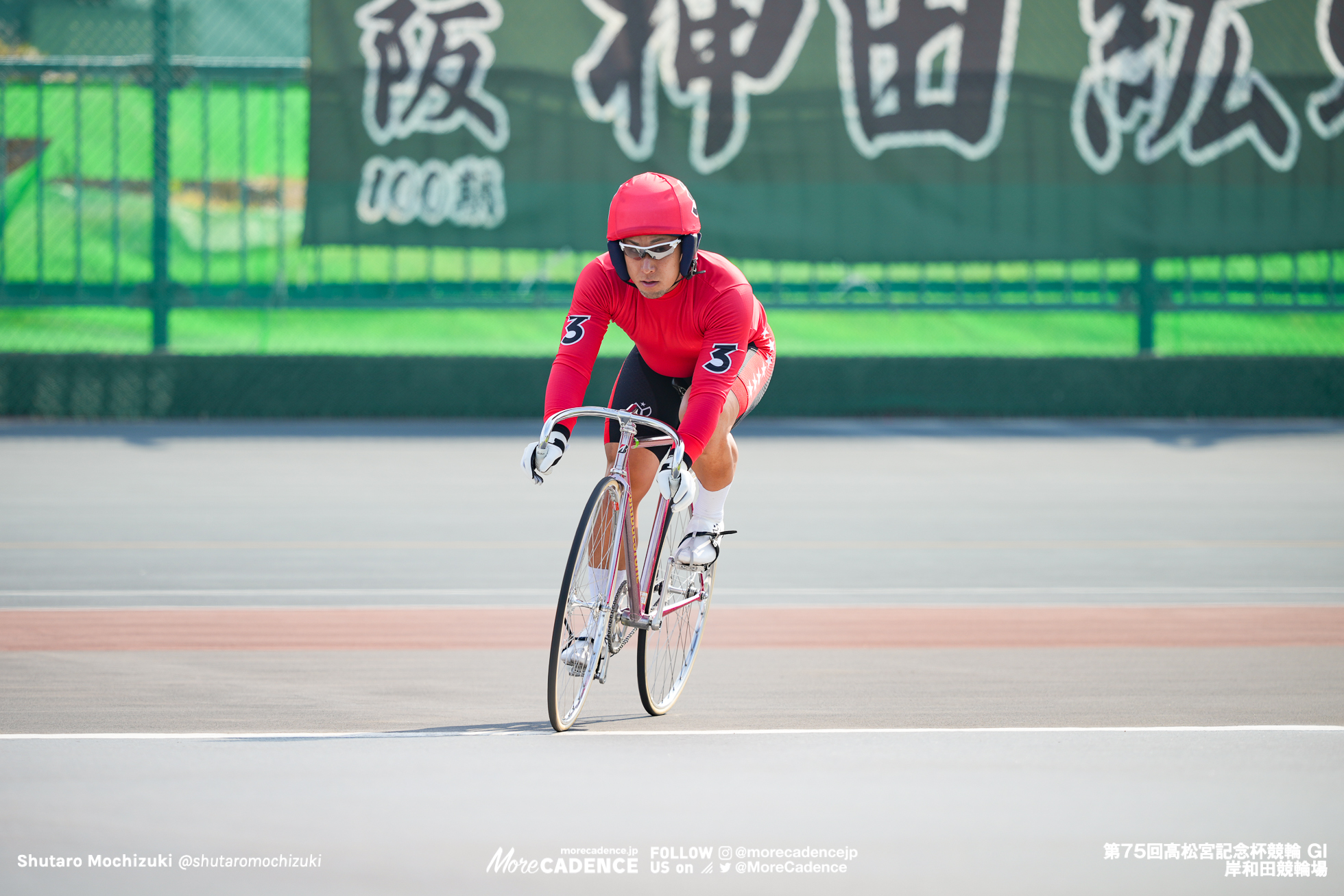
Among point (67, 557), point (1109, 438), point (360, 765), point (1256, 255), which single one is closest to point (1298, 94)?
point (1256, 255)

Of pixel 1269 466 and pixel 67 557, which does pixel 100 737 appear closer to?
pixel 67 557

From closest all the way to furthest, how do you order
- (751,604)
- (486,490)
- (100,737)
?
(100,737)
(751,604)
(486,490)

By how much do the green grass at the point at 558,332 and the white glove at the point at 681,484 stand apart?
21161mm

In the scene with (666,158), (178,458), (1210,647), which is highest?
(666,158)

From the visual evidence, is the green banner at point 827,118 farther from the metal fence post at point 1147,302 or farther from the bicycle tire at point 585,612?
the bicycle tire at point 585,612

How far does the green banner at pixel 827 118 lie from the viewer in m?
16.6

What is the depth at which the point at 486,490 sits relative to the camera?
12.4 metres

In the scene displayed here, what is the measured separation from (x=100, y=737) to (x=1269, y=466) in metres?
10.9

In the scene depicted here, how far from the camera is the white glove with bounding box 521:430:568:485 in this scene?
213 inches

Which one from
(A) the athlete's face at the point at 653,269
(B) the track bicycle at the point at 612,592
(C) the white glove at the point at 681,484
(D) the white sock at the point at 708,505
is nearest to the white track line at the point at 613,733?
(B) the track bicycle at the point at 612,592

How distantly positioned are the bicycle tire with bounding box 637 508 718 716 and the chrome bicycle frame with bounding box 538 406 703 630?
0.31ft

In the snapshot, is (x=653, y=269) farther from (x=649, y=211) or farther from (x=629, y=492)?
(x=629, y=492)

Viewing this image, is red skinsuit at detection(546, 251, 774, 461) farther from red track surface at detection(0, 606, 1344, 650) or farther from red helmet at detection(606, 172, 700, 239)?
red track surface at detection(0, 606, 1344, 650)

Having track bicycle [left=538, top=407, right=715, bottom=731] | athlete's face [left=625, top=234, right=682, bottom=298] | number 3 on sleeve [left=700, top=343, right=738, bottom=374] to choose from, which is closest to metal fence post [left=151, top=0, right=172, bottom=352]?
track bicycle [left=538, top=407, right=715, bottom=731]
